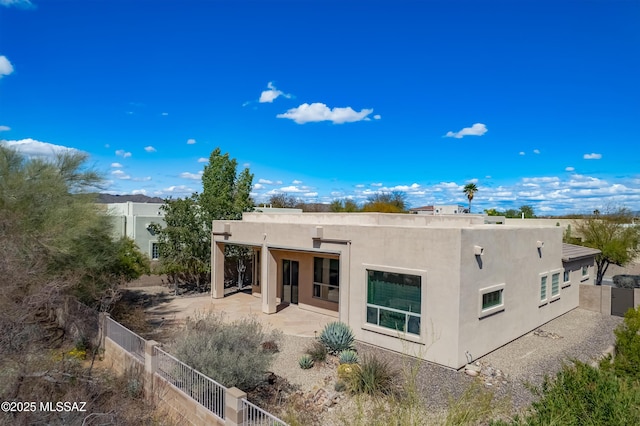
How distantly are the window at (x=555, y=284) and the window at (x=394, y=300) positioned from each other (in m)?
8.92

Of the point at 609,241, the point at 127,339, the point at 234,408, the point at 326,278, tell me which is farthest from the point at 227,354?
the point at 609,241

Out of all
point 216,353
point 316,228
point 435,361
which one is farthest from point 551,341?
point 216,353

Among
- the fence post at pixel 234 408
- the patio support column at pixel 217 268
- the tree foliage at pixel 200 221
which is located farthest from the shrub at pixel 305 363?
the tree foliage at pixel 200 221

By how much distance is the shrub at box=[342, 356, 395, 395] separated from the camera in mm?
9242

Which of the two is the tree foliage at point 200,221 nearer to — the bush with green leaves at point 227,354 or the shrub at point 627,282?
the bush with green leaves at point 227,354

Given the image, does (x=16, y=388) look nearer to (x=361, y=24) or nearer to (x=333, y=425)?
(x=333, y=425)

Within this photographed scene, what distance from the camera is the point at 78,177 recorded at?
15281 mm

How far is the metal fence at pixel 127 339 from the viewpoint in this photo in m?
10.3

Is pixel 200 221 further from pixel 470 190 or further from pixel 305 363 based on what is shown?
pixel 470 190

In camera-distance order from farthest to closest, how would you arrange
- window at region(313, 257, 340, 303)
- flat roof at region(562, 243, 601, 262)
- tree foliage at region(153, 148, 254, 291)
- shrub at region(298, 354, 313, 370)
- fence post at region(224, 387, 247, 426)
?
tree foliage at region(153, 148, 254, 291)
flat roof at region(562, 243, 601, 262)
window at region(313, 257, 340, 303)
shrub at region(298, 354, 313, 370)
fence post at region(224, 387, 247, 426)

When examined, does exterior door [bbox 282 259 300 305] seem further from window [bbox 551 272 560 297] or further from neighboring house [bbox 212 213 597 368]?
window [bbox 551 272 560 297]

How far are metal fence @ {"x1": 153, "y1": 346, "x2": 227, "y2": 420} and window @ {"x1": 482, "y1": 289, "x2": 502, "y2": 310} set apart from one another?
28.4ft

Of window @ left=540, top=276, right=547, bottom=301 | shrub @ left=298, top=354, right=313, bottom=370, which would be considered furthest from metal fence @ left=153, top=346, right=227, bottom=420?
window @ left=540, top=276, right=547, bottom=301

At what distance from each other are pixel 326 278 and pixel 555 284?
1035 centimetres
